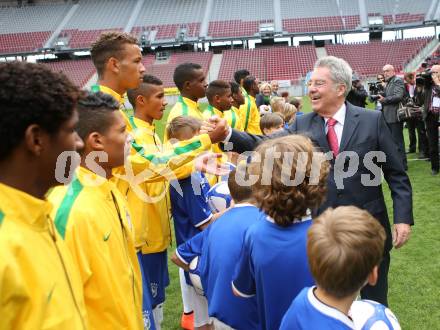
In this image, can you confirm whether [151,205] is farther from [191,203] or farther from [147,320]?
[147,320]

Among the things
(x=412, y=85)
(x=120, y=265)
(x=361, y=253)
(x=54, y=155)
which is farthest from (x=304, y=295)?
(x=412, y=85)

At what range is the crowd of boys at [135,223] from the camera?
4.70 feet

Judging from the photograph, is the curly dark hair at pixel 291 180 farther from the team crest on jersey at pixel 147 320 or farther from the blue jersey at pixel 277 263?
the team crest on jersey at pixel 147 320

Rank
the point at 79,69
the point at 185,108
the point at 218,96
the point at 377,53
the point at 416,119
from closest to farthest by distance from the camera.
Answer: the point at 185,108 < the point at 218,96 < the point at 416,119 < the point at 377,53 < the point at 79,69

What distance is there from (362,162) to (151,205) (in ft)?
4.92

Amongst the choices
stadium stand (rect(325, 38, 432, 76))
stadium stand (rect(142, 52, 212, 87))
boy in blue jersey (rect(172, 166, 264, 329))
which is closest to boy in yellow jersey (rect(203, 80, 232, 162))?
boy in blue jersey (rect(172, 166, 264, 329))

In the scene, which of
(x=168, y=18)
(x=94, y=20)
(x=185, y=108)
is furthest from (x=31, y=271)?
(x=94, y=20)

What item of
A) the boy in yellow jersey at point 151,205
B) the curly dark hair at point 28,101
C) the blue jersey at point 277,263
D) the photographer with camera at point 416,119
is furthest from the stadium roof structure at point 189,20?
the curly dark hair at point 28,101

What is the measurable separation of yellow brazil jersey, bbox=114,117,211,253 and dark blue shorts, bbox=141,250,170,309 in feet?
0.31

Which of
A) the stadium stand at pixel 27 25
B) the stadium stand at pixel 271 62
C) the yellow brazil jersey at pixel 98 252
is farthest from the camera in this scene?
the stadium stand at pixel 27 25

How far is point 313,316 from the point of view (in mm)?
1754

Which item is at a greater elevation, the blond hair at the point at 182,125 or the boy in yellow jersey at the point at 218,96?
the boy in yellow jersey at the point at 218,96

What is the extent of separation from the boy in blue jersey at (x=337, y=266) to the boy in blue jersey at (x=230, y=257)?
773 mm

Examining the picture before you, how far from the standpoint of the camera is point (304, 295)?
185cm
